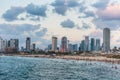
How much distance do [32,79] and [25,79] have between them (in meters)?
2.15

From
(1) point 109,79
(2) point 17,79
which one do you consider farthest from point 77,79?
(2) point 17,79

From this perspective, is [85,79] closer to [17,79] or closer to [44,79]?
[44,79]

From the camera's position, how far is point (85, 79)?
113 meters

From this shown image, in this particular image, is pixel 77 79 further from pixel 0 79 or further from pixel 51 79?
pixel 0 79

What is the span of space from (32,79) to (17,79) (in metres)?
4.70

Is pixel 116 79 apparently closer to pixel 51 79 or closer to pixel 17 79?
pixel 51 79

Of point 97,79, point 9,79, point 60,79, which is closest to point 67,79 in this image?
point 60,79

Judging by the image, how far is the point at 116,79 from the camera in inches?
4459

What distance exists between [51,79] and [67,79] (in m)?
4.99

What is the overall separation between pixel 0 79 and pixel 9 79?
408 centimetres

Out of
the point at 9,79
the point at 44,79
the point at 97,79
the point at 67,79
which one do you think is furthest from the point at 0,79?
the point at 97,79

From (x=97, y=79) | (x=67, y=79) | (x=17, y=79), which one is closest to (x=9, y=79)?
(x=17, y=79)

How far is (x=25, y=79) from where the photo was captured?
110812 millimetres

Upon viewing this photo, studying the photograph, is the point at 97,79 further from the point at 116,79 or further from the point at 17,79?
the point at 17,79
